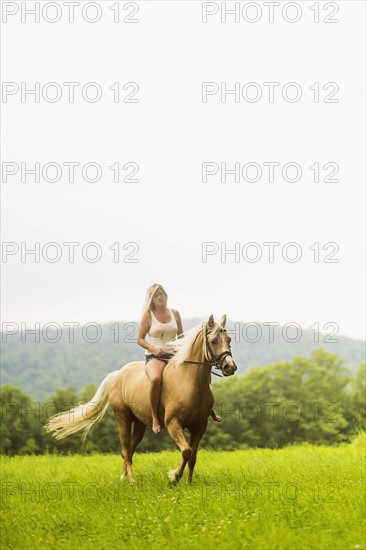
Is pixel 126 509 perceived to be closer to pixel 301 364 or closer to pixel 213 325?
pixel 213 325

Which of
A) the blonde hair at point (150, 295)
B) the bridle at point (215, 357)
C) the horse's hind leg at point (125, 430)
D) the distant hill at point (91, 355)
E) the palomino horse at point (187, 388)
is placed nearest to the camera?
the bridle at point (215, 357)

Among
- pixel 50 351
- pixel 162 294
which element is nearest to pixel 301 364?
pixel 162 294

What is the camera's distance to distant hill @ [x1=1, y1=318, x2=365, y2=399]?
274ft

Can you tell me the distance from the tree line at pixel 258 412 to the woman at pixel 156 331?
19397 millimetres

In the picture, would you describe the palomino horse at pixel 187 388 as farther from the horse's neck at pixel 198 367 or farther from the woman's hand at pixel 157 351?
the woman's hand at pixel 157 351

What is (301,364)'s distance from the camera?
129 ft

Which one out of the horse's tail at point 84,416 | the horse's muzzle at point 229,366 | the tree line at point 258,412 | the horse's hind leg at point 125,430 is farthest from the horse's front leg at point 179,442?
the tree line at point 258,412

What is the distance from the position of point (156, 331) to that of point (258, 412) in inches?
933

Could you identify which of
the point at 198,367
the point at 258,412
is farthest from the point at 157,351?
the point at 258,412

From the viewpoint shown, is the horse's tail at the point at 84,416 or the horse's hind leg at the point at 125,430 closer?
the horse's hind leg at the point at 125,430

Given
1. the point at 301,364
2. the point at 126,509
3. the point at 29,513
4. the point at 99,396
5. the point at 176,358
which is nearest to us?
the point at 126,509

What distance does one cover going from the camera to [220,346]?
11.2 meters

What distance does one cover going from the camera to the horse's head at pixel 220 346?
431 inches

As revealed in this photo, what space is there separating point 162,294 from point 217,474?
4165 mm
